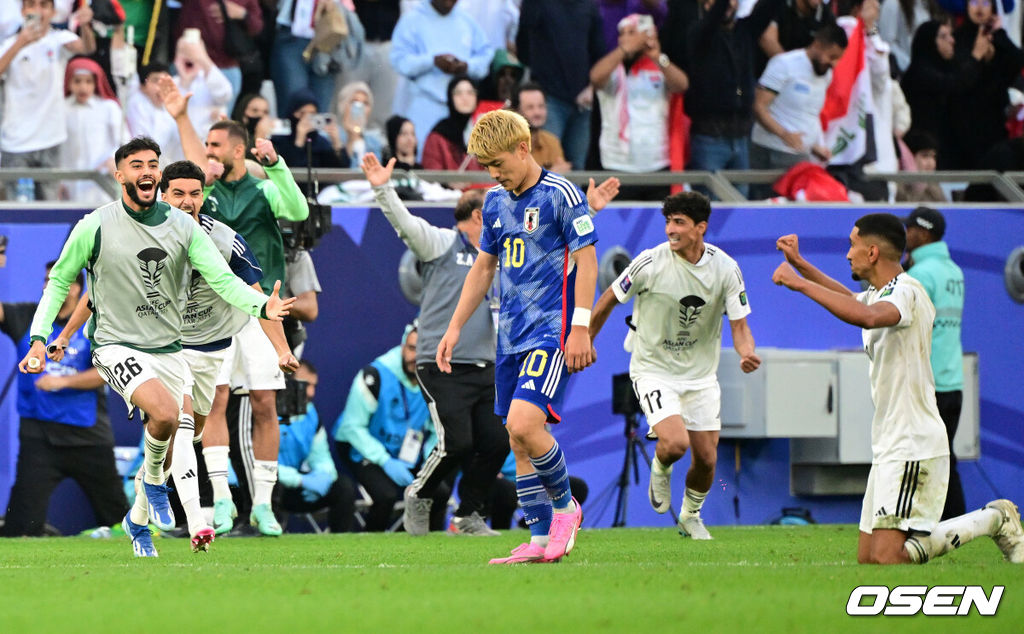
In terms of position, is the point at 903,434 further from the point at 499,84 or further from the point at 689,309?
A: the point at 499,84

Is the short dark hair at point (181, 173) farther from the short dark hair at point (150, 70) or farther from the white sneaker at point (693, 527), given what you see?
the short dark hair at point (150, 70)

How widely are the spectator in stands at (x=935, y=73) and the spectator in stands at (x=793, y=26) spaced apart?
1486mm

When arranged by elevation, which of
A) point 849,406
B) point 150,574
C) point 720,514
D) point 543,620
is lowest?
point 720,514

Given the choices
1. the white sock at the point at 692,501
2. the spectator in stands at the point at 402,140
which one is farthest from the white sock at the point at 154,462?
the spectator in stands at the point at 402,140

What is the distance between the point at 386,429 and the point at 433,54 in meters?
3.84

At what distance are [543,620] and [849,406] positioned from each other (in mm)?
8969

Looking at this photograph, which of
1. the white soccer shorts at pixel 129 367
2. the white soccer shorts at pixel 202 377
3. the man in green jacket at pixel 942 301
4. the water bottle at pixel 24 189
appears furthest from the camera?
the water bottle at pixel 24 189

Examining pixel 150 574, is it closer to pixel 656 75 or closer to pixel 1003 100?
pixel 656 75

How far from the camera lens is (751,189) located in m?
15.5

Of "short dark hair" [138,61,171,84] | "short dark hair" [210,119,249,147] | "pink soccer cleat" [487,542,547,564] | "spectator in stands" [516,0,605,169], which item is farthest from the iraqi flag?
"pink soccer cleat" [487,542,547,564]

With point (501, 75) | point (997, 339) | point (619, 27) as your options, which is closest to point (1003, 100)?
point (997, 339)

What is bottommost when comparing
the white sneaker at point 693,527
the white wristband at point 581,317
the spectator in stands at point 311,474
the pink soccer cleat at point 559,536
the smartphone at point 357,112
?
the spectator in stands at point 311,474

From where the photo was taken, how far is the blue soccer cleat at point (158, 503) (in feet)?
27.5

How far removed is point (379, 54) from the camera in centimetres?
1560
